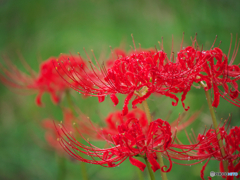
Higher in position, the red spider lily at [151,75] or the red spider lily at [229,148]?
the red spider lily at [151,75]

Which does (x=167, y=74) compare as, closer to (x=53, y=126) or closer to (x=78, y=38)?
(x=53, y=126)

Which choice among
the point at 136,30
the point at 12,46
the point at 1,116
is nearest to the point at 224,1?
the point at 136,30

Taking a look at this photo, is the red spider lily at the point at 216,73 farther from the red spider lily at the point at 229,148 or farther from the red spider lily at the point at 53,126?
the red spider lily at the point at 53,126

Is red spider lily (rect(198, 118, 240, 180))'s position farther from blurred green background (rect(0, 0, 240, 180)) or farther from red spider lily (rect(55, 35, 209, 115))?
blurred green background (rect(0, 0, 240, 180))

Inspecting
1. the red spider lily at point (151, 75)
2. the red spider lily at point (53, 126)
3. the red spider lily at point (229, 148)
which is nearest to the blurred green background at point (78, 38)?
the red spider lily at point (53, 126)

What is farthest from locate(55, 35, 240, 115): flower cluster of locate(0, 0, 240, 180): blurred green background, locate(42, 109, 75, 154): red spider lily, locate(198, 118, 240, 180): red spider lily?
locate(42, 109, 75, 154): red spider lily

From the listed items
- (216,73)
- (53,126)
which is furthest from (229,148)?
(53,126)

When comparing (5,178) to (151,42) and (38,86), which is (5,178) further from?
(151,42)

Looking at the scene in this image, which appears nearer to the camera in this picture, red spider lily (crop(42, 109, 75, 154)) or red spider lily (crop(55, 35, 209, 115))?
red spider lily (crop(55, 35, 209, 115))
